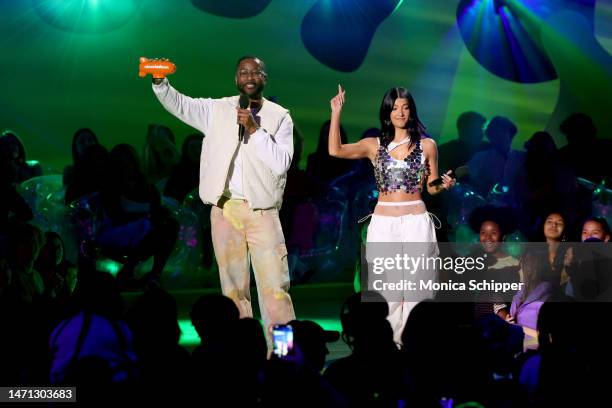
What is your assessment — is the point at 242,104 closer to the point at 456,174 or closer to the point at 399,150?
the point at 399,150

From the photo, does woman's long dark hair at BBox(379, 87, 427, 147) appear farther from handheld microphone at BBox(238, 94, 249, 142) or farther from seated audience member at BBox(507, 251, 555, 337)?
seated audience member at BBox(507, 251, 555, 337)

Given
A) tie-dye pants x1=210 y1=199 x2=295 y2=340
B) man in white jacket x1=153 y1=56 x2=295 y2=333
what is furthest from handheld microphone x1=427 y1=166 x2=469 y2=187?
tie-dye pants x1=210 y1=199 x2=295 y2=340

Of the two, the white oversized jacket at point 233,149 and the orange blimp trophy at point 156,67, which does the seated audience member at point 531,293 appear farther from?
the orange blimp trophy at point 156,67

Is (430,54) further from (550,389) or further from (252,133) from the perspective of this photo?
(550,389)

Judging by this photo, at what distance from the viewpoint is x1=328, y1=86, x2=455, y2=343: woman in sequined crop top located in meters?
5.52

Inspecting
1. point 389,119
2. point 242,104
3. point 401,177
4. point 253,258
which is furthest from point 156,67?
point 401,177

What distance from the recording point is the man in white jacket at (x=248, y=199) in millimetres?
5391

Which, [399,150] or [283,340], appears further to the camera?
[399,150]

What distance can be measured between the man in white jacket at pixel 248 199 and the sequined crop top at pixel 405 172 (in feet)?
1.77

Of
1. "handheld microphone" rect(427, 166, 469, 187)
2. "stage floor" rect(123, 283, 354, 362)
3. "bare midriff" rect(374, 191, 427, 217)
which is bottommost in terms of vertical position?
"stage floor" rect(123, 283, 354, 362)

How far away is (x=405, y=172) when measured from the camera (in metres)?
5.57

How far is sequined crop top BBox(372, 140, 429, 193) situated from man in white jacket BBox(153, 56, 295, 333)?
0.54 meters

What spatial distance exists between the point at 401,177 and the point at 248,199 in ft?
2.73

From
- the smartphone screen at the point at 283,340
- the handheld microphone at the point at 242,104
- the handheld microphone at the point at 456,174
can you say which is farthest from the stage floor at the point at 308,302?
the smartphone screen at the point at 283,340
